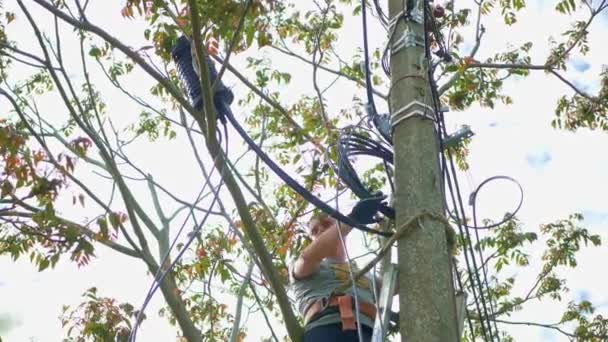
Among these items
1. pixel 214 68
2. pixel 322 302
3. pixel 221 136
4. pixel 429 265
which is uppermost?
pixel 214 68

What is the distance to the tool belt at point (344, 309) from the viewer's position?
3.03 m

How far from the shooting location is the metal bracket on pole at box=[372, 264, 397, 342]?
246cm

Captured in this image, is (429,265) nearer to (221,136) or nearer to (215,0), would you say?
(221,136)

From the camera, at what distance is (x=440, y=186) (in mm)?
2695

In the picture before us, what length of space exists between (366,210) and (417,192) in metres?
0.36

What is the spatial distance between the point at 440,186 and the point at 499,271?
4.71 meters

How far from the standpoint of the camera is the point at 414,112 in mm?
2826

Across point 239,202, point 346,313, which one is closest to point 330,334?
point 346,313

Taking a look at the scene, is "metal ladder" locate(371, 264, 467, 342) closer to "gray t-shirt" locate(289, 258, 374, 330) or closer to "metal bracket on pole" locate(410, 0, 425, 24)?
"gray t-shirt" locate(289, 258, 374, 330)

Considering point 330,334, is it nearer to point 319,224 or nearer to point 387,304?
point 387,304

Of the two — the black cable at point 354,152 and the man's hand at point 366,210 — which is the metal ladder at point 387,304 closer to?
the man's hand at point 366,210

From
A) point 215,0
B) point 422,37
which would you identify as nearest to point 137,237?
point 215,0

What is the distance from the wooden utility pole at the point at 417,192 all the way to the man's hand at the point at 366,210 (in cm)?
21

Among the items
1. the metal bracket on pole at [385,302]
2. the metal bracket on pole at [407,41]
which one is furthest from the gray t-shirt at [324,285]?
the metal bracket on pole at [407,41]
